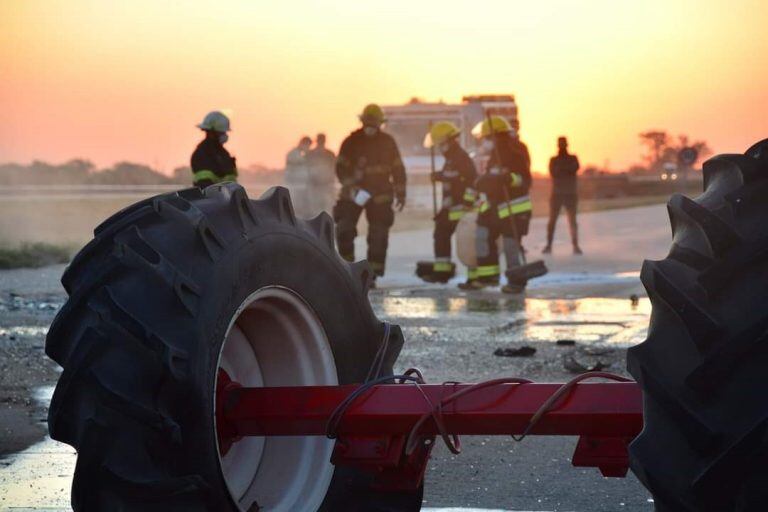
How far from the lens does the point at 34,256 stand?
68.2 ft

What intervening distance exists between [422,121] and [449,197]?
46.8 ft

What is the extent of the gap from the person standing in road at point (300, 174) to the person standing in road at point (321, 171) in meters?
0.12

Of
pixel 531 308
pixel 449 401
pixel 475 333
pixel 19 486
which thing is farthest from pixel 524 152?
pixel 449 401

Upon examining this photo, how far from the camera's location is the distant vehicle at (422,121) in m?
31.5

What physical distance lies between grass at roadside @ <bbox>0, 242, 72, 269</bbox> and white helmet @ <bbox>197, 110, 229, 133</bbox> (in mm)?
6696

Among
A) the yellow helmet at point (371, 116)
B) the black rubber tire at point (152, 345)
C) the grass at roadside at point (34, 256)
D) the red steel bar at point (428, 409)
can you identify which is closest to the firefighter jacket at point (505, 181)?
the yellow helmet at point (371, 116)

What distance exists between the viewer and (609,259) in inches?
821

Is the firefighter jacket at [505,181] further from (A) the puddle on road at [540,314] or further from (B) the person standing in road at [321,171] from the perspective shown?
(B) the person standing in road at [321,171]

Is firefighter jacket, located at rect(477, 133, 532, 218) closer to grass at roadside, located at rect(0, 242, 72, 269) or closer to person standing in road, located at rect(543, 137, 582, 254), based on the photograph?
person standing in road, located at rect(543, 137, 582, 254)

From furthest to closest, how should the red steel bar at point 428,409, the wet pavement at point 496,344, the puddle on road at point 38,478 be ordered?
the wet pavement at point 496,344
the puddle on road at point 38,478
the red steel bar at point 428,409

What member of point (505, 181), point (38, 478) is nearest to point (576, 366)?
point (38, 478)

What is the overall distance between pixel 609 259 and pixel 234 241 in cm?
1744

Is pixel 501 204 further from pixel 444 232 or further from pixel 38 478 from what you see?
pixel 38 478

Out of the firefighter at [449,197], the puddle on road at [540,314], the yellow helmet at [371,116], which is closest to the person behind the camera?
the puddle on road at [540,314]
